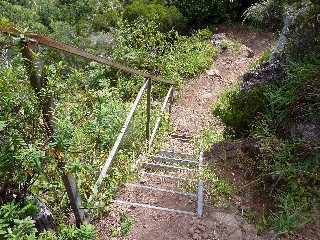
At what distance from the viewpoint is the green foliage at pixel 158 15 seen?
400 inches

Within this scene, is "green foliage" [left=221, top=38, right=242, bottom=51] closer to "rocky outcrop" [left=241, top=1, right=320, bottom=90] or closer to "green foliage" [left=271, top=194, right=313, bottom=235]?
"rocky outcrop" [left=241, top=1, right=320, bottom=90]

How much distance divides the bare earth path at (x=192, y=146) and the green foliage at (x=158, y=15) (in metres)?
1.52

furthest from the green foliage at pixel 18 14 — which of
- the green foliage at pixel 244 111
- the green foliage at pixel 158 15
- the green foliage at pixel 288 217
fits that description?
the green foliage at pixel 288 217

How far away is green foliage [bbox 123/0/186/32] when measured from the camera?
400 inches

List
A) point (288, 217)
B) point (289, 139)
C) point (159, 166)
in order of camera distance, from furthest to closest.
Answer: point (159, 166), point (289, 139), point (288, 217)

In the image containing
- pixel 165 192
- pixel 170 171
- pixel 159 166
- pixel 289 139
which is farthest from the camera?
pixel 170 171

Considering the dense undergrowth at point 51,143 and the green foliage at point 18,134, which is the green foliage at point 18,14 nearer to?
the dense undergrowth at point 51,143

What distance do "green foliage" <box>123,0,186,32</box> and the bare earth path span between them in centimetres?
152

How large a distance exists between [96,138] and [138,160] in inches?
77.7

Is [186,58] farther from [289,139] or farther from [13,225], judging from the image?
[13,225]

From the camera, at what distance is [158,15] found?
33.4 feet

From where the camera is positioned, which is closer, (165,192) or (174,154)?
(165,192)

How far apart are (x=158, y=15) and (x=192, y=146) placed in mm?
5347

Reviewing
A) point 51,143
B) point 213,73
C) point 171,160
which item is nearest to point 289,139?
point 171,160
